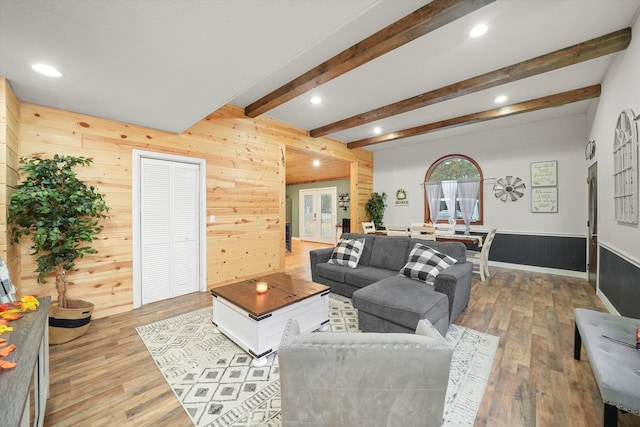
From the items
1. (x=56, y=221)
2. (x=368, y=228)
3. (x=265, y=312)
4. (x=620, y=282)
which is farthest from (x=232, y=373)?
(x=368, y=228)

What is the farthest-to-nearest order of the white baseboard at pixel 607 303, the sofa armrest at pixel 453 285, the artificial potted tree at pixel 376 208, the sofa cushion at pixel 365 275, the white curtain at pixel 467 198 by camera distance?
the artificial potted tree at pixel 376 208 → the white curtain at pixel 467 198 → the sofa cushion at pixel 365 275 → the white baseboard at pixel 607 303 → the sofa armrest at pixel 453 285

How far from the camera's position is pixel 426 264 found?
2.91 metres

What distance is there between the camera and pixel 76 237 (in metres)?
2.61

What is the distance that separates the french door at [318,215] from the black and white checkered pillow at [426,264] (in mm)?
6184

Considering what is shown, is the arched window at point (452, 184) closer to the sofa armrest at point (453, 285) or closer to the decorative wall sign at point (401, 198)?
the decorative wall sign at point (401, 198)

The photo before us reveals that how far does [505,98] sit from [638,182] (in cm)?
232

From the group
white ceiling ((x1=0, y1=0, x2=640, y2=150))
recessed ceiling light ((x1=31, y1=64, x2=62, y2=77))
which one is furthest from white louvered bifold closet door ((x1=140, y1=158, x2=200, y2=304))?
recessed ceiling light ((x1=31, y1=64, x2=62, y2=77))

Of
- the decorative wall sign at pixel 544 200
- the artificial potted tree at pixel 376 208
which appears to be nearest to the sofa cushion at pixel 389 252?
the artificial potted tree at pixel 376 208

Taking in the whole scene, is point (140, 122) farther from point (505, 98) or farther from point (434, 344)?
point (505, 98)

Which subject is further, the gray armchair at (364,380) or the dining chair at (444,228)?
the dining chair at (444,228)

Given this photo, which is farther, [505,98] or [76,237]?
[505,98]

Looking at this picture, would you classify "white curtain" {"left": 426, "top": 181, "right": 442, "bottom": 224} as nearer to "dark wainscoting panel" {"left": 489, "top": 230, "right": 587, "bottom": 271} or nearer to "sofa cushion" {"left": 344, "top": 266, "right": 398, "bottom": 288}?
"dark wainscoting panel" {"left": 489, "top": 230, "right": 587, "bottom": 271}

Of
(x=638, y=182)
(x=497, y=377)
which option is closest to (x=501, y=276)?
(x=638, y=182)

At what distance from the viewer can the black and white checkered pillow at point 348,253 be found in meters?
3.62
